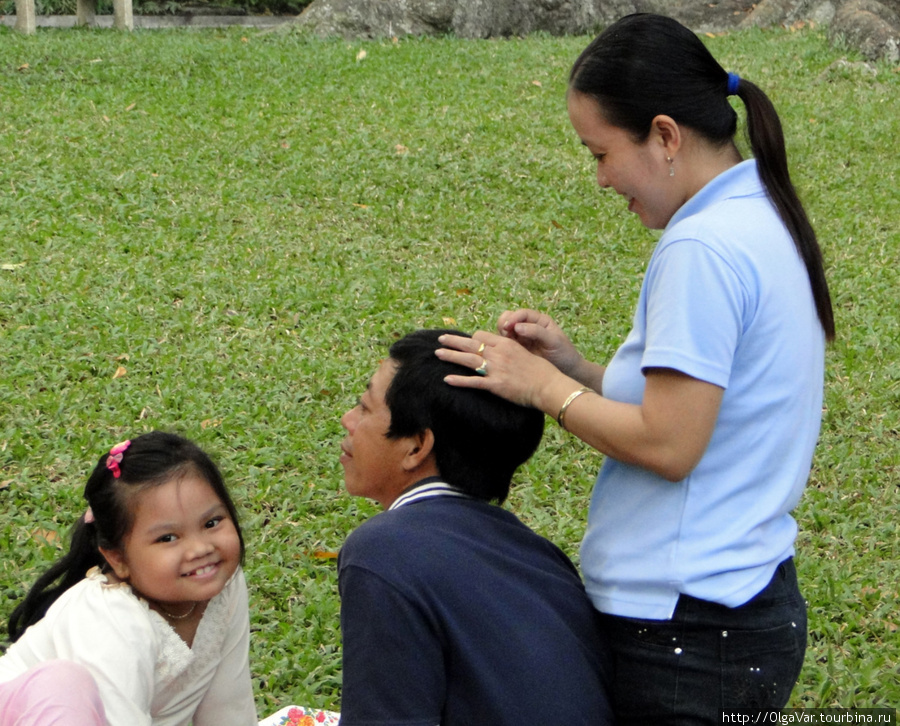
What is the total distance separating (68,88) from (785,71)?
21.0ft

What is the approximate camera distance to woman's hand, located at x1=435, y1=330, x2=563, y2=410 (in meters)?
1.96

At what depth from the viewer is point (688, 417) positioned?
1.79m

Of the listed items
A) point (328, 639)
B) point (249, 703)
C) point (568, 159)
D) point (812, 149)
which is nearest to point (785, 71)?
point (812, 149)

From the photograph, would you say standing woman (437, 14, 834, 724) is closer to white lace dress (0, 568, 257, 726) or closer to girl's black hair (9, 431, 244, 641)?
girl's black hair (9, 431, 244, 641)

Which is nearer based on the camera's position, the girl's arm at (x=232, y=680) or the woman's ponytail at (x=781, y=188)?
the woman's ponytail at (x=781, y=188)

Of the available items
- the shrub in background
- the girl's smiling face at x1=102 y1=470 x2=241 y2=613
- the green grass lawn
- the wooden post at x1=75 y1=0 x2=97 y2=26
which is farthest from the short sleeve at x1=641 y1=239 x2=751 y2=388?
the shrub in background

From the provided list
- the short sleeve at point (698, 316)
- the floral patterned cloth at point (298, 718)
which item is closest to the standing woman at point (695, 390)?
the short sleeve at point (698, 316)

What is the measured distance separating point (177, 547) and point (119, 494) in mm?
180

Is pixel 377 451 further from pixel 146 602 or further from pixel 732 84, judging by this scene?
pixel 732 84

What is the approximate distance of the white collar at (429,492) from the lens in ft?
6.73

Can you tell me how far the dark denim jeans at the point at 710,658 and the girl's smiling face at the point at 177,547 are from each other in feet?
3.05

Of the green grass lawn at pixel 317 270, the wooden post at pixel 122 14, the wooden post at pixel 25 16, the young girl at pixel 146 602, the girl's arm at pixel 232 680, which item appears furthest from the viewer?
the wooden post at pixel 122 14

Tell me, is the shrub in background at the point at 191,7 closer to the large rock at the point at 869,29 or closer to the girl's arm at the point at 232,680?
the large rock at the point at 869,29

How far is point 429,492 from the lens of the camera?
2059 millimetres
